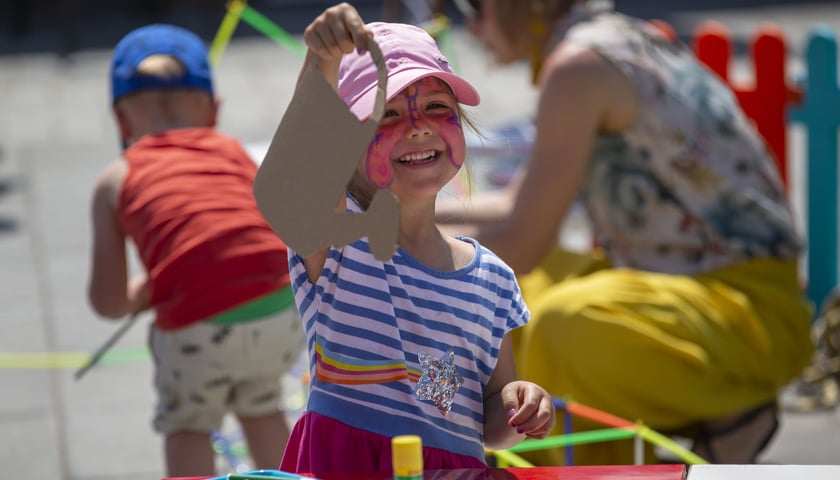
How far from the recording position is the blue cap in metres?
3.11

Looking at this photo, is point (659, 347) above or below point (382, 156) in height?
below

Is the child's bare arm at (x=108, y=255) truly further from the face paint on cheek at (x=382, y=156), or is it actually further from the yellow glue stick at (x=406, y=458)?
the yellow glue stick at (x=406, y=458)

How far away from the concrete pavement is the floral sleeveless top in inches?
17.6

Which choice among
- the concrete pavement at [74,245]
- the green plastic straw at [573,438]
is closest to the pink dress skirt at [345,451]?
the concrete pavement at [74,245]

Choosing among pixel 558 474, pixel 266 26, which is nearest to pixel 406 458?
pixel 558 474

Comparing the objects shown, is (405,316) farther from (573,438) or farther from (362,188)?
(573,438)

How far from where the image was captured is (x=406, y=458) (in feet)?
4.75

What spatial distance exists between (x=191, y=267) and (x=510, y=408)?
48.9 inches

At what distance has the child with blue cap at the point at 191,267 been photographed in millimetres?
2900

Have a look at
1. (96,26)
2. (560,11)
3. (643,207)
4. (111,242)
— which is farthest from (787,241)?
(96,26)

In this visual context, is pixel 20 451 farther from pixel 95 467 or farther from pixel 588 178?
pixel 588 178

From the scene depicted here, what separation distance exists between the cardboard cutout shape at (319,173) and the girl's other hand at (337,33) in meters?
0.02

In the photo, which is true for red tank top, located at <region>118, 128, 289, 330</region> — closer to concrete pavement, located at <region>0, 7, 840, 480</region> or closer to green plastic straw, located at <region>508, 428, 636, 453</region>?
green plastic straw, located at <region>508, 428, 636, 453</region>

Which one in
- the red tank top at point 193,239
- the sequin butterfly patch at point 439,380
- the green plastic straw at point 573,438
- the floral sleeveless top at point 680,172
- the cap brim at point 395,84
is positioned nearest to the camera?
the cap brim at point 395,84
